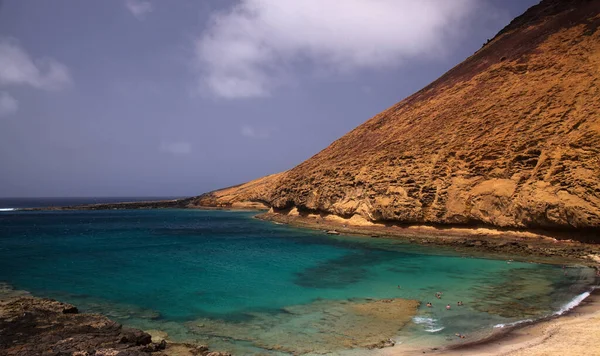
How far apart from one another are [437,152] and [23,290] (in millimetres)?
33806

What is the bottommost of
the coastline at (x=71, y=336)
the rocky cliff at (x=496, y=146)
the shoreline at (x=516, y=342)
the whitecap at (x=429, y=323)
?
the whitecap at (x=429, y=323)

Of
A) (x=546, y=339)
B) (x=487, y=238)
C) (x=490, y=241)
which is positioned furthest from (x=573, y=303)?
(x=487, y=238)

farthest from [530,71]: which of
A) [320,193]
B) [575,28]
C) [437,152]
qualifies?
[320,193]

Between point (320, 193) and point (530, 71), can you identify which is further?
point (320, 193)

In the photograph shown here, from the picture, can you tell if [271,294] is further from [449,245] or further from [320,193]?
[320,193]

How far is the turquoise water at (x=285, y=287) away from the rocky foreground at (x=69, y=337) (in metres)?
1.24

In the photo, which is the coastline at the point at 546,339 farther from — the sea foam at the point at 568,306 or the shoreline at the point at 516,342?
the sea foam at the point at 568,306

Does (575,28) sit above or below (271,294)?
above

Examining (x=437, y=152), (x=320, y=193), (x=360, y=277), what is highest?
(x=437, y=152)

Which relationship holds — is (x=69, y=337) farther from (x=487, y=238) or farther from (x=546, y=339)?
(x=487, y=238)

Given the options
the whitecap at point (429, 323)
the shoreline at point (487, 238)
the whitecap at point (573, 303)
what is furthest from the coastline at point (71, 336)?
the shoreline at point (487, 238)

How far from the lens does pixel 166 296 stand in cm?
1688

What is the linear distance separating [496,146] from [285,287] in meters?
24.2

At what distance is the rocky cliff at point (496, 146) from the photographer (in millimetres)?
27219
